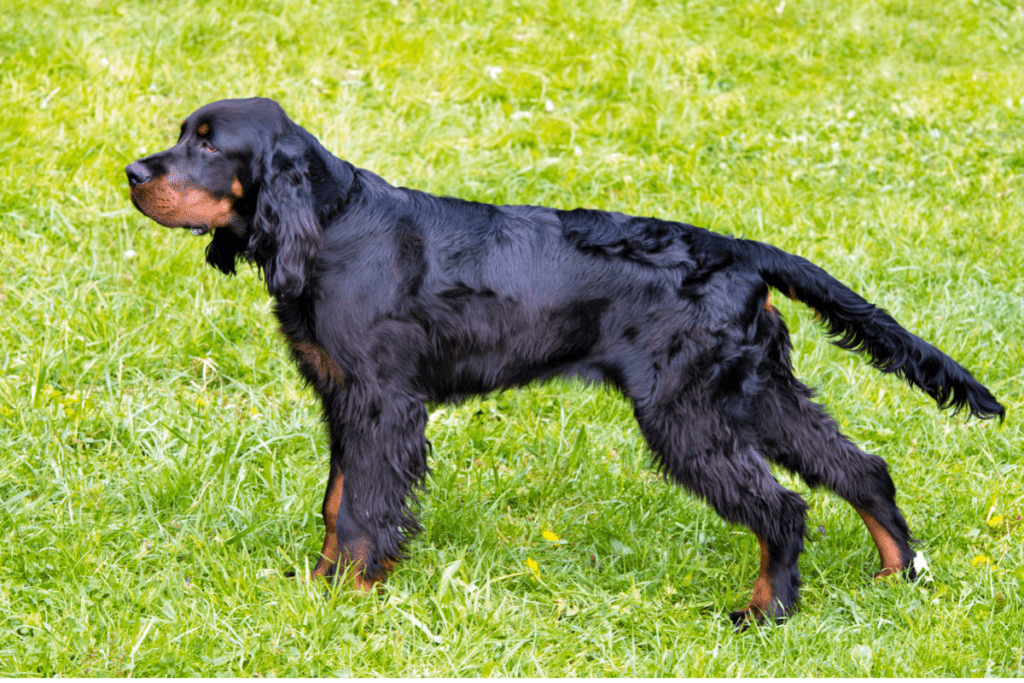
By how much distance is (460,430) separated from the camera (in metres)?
3.76

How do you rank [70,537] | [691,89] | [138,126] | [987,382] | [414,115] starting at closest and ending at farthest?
[70,537] → [987,382] → [138,126] → [414,115] → [691,89]

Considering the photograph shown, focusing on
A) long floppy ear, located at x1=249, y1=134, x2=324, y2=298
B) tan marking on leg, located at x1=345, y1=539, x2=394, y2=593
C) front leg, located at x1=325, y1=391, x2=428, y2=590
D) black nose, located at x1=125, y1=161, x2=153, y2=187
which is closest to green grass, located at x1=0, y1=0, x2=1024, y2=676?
tan marking on leg, located at x1=345, y1=539, x2=394, y2=593

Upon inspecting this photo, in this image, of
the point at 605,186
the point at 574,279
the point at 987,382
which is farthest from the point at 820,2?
the point at 574,279

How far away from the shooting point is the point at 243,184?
109 inches

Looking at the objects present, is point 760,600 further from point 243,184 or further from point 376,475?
point 243,184

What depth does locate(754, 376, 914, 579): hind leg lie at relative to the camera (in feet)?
10.0

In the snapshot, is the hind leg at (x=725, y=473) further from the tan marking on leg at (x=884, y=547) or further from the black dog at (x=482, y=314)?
the tan marking on leg at (x=884, y=547)

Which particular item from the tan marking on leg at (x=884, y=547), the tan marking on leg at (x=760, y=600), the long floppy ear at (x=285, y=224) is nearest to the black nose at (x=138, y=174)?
the long floppy ear at (x=285, y=224)

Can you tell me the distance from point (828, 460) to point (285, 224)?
5.99ft

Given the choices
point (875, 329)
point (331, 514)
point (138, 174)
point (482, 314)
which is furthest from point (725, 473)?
point (138, 174)

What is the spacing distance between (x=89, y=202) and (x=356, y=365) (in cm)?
270

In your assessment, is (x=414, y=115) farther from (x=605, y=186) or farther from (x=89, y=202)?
(x=89, y=202)

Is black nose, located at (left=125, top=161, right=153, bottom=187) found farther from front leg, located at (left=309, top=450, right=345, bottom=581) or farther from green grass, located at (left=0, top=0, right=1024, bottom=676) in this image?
green grass, located at (left=0, top=0, right=1024, bottom=676)

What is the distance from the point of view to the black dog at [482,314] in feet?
9.07
